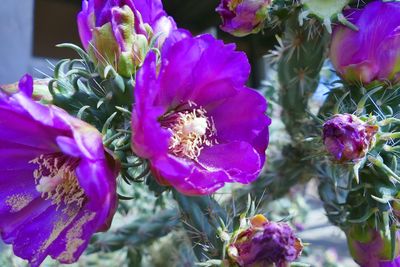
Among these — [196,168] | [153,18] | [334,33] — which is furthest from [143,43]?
[334,33]

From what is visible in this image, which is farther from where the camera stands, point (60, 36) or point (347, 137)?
point (60, 36)

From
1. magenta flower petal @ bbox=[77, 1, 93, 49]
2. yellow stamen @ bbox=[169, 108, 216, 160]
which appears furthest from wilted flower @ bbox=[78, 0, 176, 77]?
yellow stamen @ bbox=[169, 108, 216, 160]

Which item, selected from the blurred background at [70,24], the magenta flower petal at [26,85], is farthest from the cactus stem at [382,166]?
the blurred background at [70,24]

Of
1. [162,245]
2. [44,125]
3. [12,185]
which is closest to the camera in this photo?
[44,125]

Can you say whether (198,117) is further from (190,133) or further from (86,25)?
(86,25)

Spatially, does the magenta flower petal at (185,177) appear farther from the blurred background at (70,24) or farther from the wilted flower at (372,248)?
the blurred background at (70,24)

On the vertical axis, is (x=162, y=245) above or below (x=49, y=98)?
below

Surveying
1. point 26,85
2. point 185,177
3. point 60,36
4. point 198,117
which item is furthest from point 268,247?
point 60,36

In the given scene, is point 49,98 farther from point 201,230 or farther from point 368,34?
point 368,34
